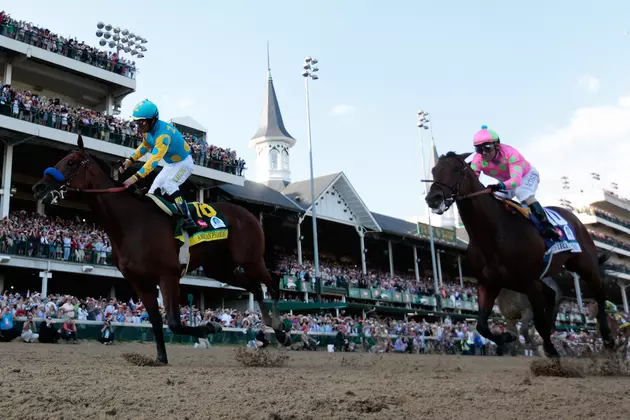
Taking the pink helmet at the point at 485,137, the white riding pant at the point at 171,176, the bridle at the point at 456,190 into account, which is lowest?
the bridle at the point at 456,190

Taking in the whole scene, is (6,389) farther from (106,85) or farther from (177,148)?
(106,85)

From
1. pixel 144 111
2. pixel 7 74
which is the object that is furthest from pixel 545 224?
pixel 7 74

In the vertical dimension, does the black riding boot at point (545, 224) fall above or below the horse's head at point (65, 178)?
below

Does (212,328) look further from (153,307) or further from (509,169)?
(509,169)

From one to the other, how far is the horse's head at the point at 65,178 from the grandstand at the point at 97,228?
1621 centimetres

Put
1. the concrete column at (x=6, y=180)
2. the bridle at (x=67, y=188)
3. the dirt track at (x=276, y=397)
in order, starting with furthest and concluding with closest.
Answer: the concrete column at (x=6, y=180), the bridle at (x=67, y=188), the dirt track at (x=276, y=397)

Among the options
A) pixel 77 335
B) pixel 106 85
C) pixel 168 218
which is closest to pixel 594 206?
pixel 106 85

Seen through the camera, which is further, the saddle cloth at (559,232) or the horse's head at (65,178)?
the saddle cloth at (559,232)

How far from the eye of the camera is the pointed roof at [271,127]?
59344 mm

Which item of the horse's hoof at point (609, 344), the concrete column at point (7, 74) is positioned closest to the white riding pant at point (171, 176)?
the horse's hoof at point (609, 344)

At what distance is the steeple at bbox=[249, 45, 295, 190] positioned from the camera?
57.5 metres

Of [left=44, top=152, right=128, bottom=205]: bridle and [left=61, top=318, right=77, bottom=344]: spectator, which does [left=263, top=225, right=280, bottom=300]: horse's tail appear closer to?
[left=44, top=152, right=128, bottom=205]: bridle

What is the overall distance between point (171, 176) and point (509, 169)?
4.80m

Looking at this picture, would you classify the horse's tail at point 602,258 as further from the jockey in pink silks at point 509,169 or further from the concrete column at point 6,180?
the concrete column at point 6,180
